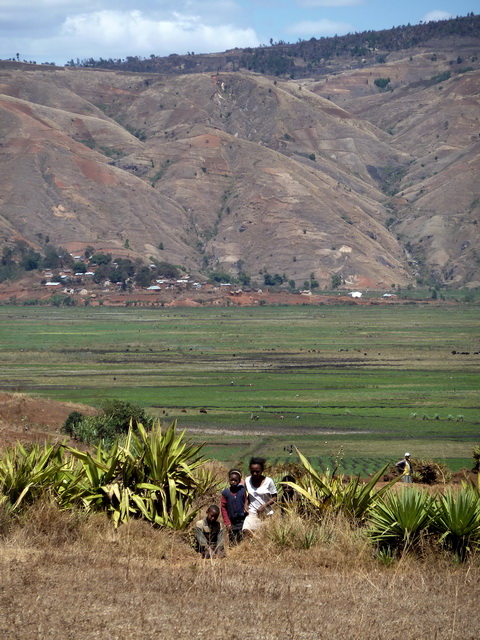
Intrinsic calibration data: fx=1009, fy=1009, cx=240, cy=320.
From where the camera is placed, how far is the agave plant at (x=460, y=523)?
10.3 metres

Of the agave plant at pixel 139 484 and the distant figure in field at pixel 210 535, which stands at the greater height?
the agave plant at pixel 139 484

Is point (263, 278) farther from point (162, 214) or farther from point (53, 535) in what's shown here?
point (53, 535)

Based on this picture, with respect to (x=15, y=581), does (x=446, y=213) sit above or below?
above

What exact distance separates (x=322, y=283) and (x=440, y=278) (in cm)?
2409

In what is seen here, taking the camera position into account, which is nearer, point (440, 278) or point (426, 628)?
point (426, 628)

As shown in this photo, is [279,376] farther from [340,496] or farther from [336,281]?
[336,281]

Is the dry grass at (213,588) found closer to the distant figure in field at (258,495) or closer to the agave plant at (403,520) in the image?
the agave plant at (403,520)

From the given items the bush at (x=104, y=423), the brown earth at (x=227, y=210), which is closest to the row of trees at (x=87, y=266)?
the brown earth at (x=227, y=210)

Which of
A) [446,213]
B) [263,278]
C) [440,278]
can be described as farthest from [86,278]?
[446,213]

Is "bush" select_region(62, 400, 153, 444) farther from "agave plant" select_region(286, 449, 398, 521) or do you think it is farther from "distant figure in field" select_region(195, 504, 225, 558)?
"distant figure in field" select_region(195, 504, 225, 558)

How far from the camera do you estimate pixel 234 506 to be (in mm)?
11766

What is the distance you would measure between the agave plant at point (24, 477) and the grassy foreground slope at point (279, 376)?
10.8 m

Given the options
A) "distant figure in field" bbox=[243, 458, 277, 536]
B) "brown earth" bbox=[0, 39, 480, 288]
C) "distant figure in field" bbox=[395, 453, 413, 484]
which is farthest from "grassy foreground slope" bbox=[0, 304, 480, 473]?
"brown earth" bbox=[0, 39, 480, 288]

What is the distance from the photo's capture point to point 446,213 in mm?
180875
